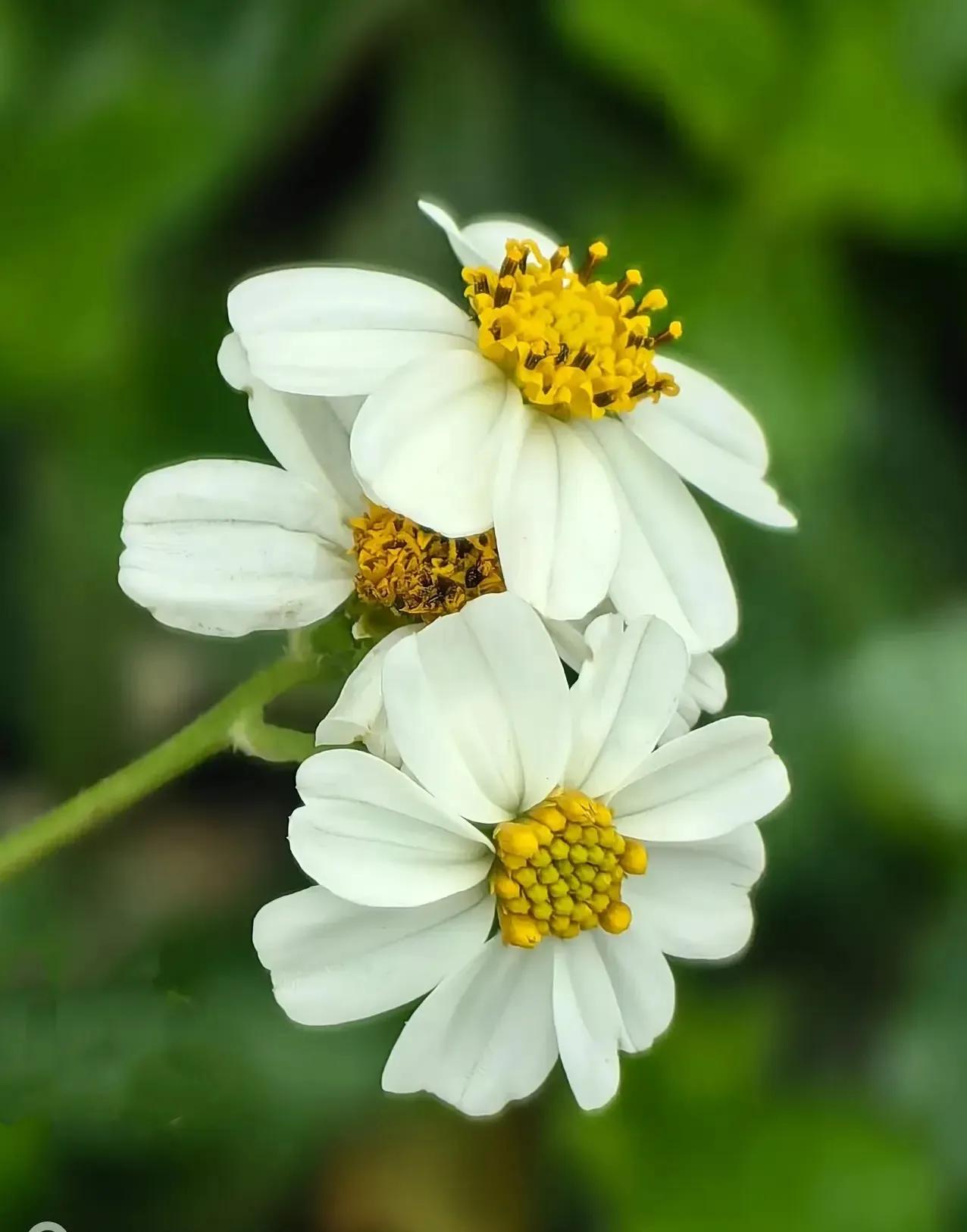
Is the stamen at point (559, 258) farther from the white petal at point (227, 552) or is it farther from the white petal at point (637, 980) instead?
the white petal at point (637, 980)

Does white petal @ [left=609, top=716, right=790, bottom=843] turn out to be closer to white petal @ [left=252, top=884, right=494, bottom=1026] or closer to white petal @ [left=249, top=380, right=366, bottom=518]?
white petal @ [left=252, top=884, right=494, bottom=1026]

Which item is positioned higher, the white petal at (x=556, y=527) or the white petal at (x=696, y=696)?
the white petal at (x=556, y=527)

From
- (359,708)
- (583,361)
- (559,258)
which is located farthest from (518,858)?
(559,258)

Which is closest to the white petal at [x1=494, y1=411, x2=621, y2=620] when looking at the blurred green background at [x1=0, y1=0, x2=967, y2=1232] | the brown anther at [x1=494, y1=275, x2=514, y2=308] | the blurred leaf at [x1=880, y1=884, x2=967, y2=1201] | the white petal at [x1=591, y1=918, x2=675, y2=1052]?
the brown anther at [x1=494, y1=275, x2=514, y2=308]

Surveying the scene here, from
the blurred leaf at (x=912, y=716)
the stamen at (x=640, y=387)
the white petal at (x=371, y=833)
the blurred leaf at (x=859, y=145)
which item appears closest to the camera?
the white petal at (x=371, y=833)

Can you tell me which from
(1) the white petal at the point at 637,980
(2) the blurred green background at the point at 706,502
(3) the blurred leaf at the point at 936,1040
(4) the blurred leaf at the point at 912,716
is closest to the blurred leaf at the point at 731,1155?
(2) the blurred green background at the point at 706,502

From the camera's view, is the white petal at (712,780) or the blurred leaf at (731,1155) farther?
the blurred leaf at (731,1155)
